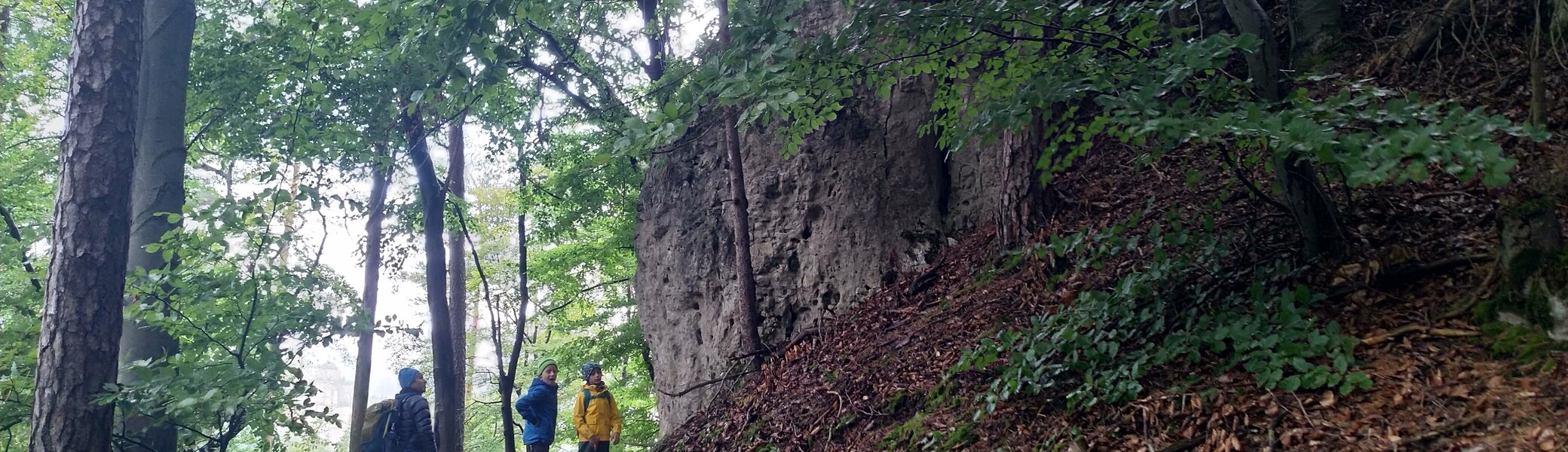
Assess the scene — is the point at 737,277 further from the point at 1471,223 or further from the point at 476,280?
the point at 476,280

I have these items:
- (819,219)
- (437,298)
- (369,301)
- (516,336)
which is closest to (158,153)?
(437,298)

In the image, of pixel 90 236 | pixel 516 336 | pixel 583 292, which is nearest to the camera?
pixel 90 236

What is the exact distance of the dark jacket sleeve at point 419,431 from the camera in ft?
26.6

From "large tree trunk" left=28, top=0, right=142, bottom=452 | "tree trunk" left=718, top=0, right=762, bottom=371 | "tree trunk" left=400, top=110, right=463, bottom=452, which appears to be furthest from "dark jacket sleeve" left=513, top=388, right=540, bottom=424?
"large tree trunk" left=28, top=0, right=142, bottom=452

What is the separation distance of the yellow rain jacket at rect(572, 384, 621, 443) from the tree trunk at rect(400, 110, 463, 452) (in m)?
2.52

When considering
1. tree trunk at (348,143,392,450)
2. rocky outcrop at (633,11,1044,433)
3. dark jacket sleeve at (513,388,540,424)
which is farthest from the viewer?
tree trunk at (348,143,392,450)

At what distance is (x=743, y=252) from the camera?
810cm

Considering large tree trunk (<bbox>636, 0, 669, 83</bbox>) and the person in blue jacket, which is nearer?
the person in blue jacket

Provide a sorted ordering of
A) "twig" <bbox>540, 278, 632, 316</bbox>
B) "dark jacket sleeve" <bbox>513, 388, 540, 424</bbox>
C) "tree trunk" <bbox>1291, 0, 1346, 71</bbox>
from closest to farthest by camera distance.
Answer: "tree trunk" <bbox>1291, 0, 1346, 71</bbox> < "dark jacket sleeve" <bbox>513, 388, 540, 424</bbox> < "twig" <bbox>540, 278, 632, 316</bbox>

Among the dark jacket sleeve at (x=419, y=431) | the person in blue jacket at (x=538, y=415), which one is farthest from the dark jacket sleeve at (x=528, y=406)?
the dark jacket sleeve at (x=419, y=431)

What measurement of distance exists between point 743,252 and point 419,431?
148 inches

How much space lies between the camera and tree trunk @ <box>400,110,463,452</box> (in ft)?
32.9

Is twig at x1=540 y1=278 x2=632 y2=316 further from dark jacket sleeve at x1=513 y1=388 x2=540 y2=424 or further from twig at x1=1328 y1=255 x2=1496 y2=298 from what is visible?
twig at x1=1328 y1=255 x2=1496 y2=298

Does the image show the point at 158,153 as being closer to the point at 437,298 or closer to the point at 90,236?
the point at 90,236
